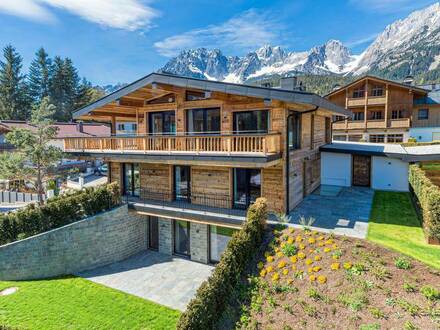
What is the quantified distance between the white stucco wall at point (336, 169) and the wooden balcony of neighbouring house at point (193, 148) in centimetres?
881

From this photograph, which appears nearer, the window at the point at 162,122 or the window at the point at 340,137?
the window at the point at 162,122

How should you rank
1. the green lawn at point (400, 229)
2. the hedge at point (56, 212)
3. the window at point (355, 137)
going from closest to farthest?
the green lawn at point (400, 229)
the hedge at point (56, 212)
the window at point (355, 137)

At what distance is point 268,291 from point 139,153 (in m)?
8.76

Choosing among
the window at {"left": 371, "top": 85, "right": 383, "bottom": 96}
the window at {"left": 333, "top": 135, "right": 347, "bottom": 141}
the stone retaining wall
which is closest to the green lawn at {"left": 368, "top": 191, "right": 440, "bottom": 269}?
the stone retaining wall

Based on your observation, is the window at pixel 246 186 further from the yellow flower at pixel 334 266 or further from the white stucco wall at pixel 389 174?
the white stucco wall at pixel 389 174

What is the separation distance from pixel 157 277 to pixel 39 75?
64219 mm

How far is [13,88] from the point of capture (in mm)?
52844

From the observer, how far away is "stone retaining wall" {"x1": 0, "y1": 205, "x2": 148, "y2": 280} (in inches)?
470

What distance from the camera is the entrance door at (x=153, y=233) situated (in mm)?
15023

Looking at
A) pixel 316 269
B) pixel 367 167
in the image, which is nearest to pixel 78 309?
pixel 316 269

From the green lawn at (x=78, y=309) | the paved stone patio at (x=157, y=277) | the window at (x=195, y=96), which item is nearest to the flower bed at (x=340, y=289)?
the green lawn at (x=78, y=309)

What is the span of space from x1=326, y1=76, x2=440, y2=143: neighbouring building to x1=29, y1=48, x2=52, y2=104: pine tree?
193ft

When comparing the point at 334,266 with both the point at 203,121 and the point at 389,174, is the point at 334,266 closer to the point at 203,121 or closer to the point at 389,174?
the point at 203,121

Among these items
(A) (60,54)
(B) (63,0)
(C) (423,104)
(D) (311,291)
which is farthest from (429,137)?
(A) (60,54)
